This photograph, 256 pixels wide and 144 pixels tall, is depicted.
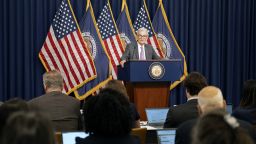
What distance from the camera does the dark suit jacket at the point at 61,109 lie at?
3615mm

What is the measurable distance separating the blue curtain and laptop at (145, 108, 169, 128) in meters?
3.91

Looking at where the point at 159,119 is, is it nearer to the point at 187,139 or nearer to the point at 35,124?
the point at 187,139

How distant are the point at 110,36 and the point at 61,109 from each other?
461cm

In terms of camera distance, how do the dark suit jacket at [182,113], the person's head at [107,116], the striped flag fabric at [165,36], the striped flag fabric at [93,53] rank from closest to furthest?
the person's head at [107,116]
the dark suit jacket at [182,113]
the striped flag fabric at [93,53]
the striped flag fabric at [165,36]

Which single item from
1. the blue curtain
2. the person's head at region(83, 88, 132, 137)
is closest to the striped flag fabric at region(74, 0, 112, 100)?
the blue curtain

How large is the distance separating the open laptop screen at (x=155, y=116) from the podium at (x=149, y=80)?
66.5 inches

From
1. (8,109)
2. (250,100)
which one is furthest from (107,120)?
(250,100)

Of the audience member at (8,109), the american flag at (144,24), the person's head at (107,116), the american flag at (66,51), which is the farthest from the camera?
the american flag at (144,24)

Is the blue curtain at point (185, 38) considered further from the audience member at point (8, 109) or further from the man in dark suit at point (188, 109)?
the audience member at point (8, 109)

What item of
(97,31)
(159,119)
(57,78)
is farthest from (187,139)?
(97,31)

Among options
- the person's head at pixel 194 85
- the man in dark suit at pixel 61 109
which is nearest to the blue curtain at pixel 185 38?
the man in dark suit at pixel 61 109

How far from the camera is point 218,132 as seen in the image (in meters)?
1.46

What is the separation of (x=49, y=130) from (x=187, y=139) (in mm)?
1365

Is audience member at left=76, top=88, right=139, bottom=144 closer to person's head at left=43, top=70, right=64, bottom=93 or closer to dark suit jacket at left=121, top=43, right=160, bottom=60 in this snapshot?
person's head at left=43, top=70, right=64, bottom=93
